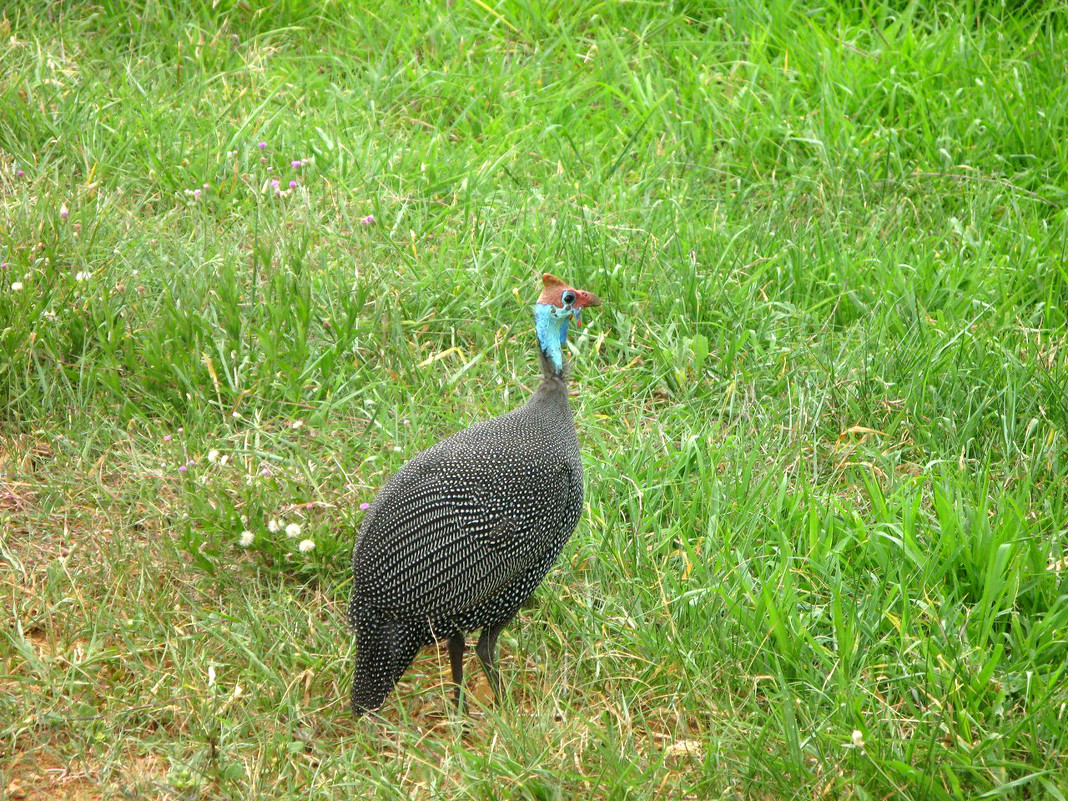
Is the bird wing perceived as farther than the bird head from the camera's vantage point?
No

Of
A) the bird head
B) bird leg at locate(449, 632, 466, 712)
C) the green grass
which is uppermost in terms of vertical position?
the bird head

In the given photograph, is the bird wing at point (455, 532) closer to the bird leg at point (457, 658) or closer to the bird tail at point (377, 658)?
the bird tail at point (377, 658)

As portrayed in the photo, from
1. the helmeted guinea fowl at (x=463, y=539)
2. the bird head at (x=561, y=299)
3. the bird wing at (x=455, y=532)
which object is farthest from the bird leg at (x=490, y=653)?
the bird head at (x=561, y=299)

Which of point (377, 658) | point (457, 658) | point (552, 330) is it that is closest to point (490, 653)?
point (457, 658)

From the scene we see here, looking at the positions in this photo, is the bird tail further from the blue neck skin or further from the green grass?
the blue neck skin

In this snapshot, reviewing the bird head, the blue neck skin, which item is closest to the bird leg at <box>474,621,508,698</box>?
the blue neck skin

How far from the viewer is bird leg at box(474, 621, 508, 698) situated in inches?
127

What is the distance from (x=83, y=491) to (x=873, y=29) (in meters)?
Answer: 4.20

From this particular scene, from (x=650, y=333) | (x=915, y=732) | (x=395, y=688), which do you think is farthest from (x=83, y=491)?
(x=915, y=732)

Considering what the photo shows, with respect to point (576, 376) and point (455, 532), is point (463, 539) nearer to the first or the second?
point (455, 532)

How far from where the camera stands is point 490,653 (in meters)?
3.25

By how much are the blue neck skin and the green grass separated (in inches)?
23.4

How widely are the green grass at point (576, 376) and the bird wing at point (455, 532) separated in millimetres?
308

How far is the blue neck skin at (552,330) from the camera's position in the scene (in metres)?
3.22
